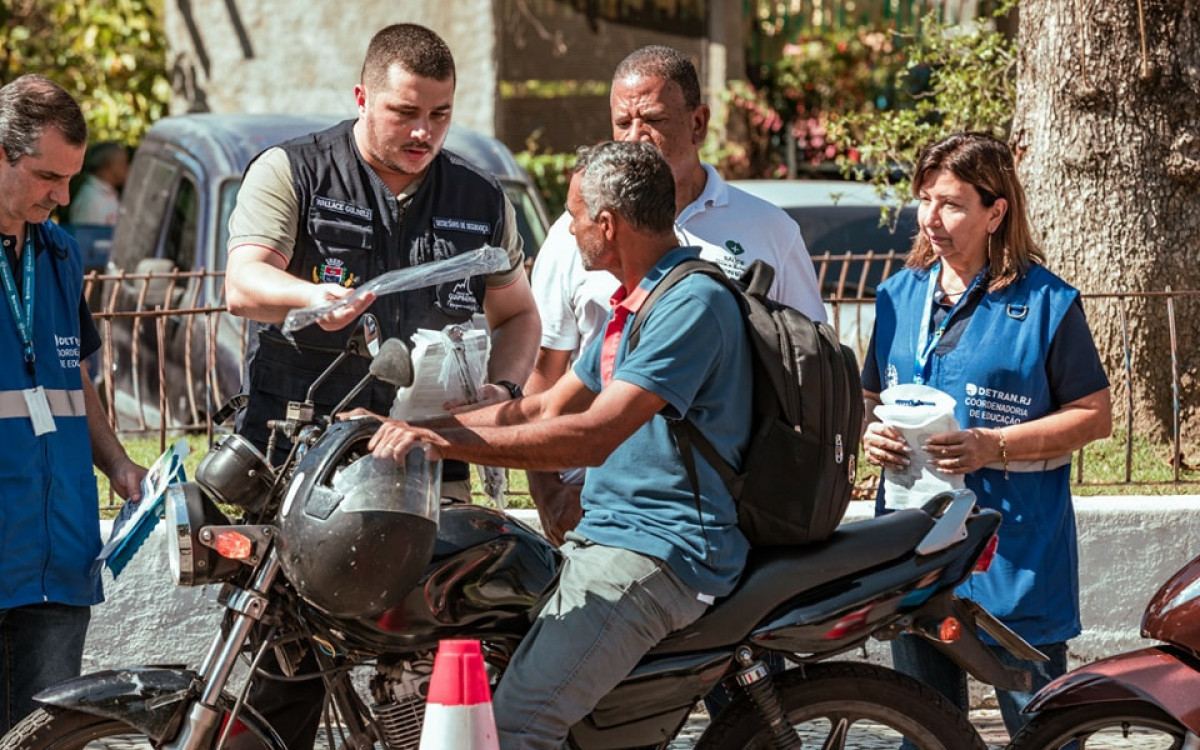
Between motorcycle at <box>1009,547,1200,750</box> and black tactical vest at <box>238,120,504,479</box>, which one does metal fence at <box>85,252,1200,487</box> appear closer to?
black tactical vest at <box>238,120,504,479</box>

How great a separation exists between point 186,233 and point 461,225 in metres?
5.04

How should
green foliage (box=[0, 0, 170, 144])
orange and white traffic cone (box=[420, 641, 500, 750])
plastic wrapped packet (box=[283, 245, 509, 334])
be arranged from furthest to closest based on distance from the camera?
green foliage (box=[0, 0, 170, 144]) < plastic wrapped packet (box=[283, 245, 509, 334]) < orange and white traffic cone (box=[420, 641, 500, 750])

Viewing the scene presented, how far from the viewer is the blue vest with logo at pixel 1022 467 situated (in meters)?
4.30

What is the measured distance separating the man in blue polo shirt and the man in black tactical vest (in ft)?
1.90

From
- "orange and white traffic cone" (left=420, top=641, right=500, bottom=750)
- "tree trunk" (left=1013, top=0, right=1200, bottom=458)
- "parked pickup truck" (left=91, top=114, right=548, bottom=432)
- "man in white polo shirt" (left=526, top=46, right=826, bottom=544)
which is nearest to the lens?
"orange and white traffic cone" (left=420, top=641, right=500, bottom=750)

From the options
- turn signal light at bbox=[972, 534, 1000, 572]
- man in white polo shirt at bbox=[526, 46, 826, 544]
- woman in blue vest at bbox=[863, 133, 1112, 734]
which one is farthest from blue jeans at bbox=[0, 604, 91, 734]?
turn signal light at bbox=[972, 534, 1000, 572]

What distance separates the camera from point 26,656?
4.19 m

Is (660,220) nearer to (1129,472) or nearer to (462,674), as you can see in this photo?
(462,674)

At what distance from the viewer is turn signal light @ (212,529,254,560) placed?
144 inches

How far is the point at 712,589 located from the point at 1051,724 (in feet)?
2.83

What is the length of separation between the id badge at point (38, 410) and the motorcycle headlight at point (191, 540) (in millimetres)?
566

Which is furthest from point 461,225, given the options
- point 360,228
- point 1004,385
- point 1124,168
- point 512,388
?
point 1124,168

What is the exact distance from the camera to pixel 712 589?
3824mm

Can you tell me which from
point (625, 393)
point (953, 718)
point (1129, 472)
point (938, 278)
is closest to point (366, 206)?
point (625, 393)
